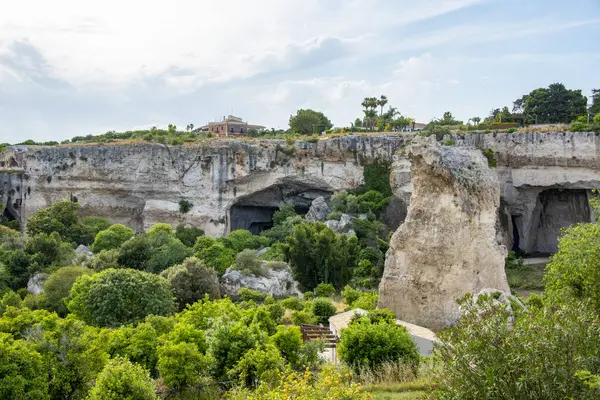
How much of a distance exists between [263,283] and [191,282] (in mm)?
3724

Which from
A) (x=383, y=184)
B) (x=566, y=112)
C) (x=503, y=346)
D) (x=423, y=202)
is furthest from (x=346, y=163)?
(x=503, y=346)

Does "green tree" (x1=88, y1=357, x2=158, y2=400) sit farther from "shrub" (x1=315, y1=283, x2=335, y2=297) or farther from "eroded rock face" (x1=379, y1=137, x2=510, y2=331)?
"shrub" (x1=315, y1=283, x2=335, y2=297)

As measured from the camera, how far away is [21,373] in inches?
376

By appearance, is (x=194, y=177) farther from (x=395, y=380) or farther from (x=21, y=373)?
(x=21, y=373)

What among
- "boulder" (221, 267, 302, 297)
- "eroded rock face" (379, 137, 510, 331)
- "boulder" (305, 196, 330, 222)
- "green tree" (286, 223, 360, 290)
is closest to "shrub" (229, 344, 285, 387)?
"eroded rock face" (379, 137, 510, 331)

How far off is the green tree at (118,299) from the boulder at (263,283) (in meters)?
6.33

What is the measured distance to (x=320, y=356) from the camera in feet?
41.9

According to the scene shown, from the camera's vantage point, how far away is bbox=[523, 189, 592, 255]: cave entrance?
35.4 meters

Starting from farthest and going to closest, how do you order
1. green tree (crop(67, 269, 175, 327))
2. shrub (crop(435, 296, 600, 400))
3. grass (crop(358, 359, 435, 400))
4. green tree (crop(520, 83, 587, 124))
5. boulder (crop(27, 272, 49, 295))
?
1. green tree (crop(520, 83, 587, 124))
2. boulder (crop(27, 272, 49, 295))
3. green tree (crop(67, 269, 175, 327))
4. grass (crop(358, 359, 435, 400))
5. shrub (crop(435, 296, 600, 400))

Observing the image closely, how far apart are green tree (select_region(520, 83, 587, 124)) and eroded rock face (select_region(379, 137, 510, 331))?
3081 centimetres

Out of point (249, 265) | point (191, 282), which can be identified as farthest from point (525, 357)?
point (249, 265)

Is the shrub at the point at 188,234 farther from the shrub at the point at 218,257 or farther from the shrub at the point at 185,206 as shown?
the shrub at the point at 218,257

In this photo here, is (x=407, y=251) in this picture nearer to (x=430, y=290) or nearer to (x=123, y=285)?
(x=430, y=290)

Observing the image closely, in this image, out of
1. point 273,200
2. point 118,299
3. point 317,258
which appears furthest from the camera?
point 273,200
